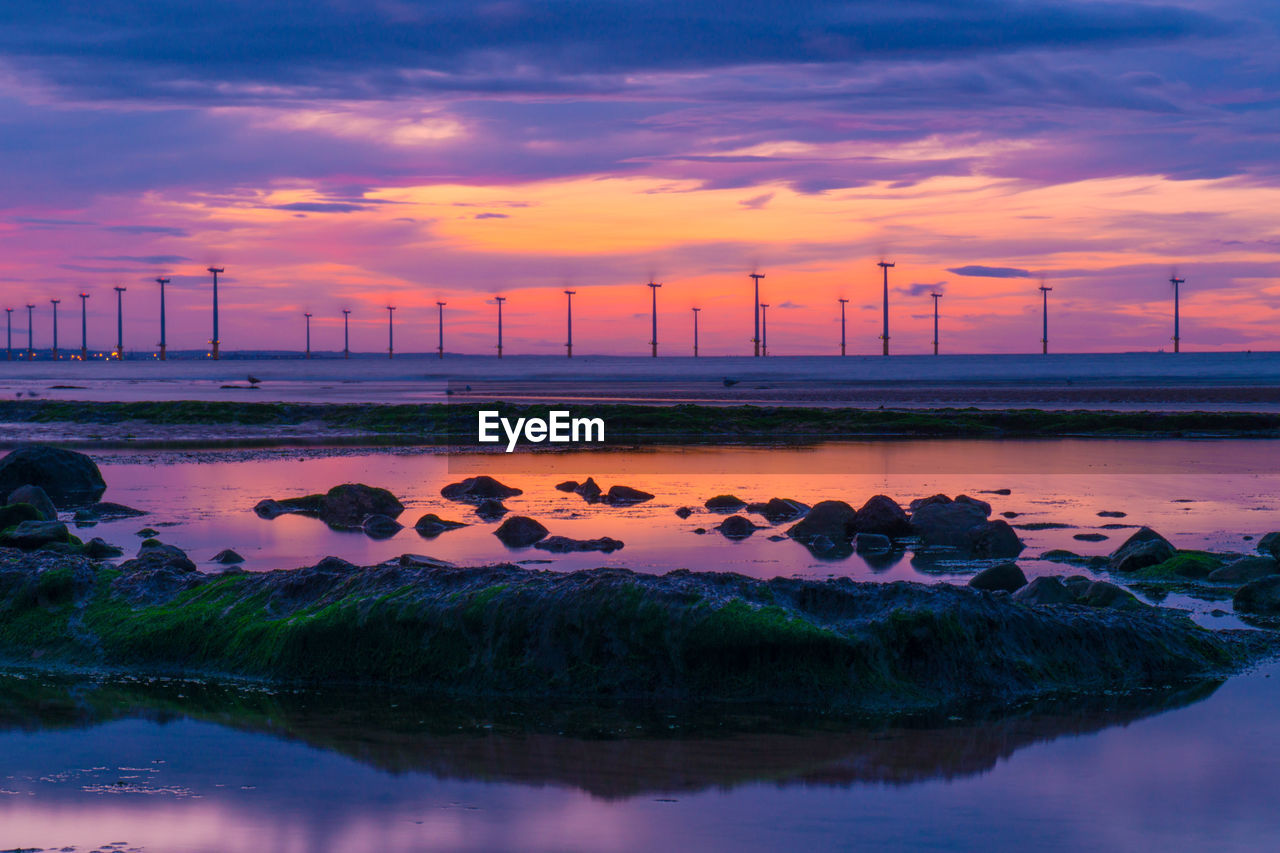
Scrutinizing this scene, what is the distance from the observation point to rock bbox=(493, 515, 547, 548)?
11438mm

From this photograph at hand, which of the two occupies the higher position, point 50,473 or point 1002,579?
point 50,473

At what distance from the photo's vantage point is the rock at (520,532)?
1144cm

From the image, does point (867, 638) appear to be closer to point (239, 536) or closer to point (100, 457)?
point (239, 536)

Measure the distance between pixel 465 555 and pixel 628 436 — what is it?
706 inches

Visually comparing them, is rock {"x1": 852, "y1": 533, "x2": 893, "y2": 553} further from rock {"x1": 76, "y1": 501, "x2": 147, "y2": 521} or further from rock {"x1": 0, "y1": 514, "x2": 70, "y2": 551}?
rock {"x1": 76, "y1": 501, "x2": 147, "y2": 521}

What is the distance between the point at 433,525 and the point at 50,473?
659 centimetres

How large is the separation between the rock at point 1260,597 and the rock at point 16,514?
10.7 metres

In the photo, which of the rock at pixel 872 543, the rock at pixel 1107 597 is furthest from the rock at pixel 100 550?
the rock at pixel 1107 597

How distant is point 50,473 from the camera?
15906 millimetres

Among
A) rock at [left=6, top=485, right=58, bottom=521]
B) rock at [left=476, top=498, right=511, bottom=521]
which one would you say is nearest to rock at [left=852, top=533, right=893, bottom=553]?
rock at [left=476, top=498, right=511, bottom=521]

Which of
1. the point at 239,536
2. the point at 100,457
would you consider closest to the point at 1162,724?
the point at 239,536

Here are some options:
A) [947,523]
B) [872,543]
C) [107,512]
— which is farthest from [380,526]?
[947,523]

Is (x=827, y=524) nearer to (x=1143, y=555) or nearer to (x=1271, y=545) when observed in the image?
(x=1143, y=555)

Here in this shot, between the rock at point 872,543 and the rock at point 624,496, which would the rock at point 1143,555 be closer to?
the rock at point 872,543
